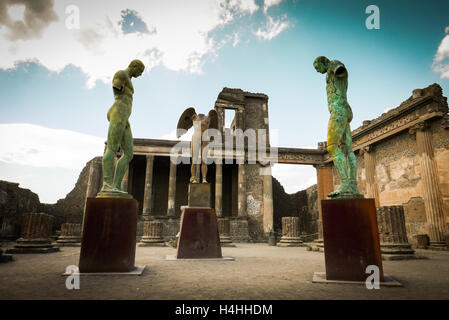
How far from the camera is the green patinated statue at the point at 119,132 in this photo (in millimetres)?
4074

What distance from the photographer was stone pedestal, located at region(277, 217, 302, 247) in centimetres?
1150

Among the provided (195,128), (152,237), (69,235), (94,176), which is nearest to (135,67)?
(195,128)

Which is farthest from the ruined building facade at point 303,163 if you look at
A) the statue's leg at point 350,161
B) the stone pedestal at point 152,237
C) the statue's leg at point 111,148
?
the statue's leg at point 111,148

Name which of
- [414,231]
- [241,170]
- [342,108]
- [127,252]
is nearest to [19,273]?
[127,252]

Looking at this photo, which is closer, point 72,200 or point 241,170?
point 241,170

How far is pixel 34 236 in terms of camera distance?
7.91 meters

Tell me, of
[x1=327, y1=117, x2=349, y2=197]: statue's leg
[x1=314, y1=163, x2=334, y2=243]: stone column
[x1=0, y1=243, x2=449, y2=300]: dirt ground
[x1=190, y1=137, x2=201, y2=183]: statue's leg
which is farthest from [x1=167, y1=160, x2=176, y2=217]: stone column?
[x1=327, y1=117, x2=349, y2=197]: statue's leg

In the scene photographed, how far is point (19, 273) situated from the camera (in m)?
3.76

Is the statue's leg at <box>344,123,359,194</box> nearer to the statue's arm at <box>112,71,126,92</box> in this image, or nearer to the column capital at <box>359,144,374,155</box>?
the statue's arm at <box>112,71,126,92</box>

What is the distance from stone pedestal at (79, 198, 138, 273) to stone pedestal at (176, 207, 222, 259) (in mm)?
1939

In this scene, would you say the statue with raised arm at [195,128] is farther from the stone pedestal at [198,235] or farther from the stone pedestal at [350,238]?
the stone pedestal at [350,238]

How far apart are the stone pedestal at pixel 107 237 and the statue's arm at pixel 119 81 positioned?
1711 mm

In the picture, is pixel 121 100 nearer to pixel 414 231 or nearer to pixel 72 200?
pixel 414 231

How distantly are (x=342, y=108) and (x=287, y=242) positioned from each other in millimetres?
8820
